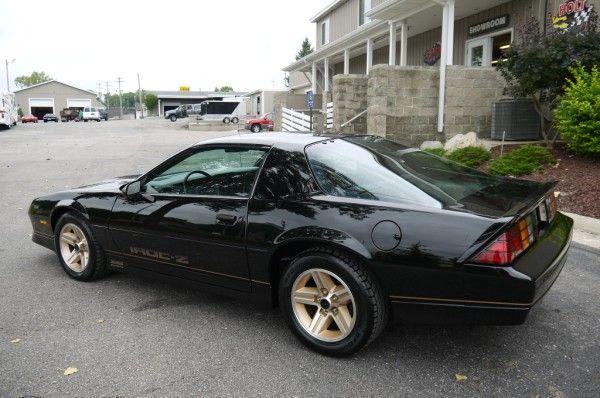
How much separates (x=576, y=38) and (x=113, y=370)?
352 inches

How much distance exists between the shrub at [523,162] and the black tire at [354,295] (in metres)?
6.04

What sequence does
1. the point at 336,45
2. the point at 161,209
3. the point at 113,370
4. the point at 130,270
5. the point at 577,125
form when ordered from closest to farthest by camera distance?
the point at 113,370 < the point at 161,209 < the point at 130,270 < the point at 577,125 < the point at 336,45

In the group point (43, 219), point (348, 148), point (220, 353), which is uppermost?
point (348, 148)

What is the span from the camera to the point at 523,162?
327 inches

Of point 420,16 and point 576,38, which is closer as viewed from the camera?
point 576,38

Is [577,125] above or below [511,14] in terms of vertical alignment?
below

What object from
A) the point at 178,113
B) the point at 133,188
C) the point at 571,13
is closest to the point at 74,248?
the point at 133,188

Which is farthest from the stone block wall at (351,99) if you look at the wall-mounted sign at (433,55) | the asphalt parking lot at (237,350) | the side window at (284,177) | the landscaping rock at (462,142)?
the side window at (284,177)

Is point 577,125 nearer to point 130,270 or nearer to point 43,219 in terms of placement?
point 130,270

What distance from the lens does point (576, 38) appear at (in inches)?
340

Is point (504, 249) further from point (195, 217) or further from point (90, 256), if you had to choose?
point (90, 256)

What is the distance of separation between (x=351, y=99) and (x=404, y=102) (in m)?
2.41

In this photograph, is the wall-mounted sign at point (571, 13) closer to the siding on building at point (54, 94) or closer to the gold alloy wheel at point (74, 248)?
the gold alloy wheel at point (74, 248)

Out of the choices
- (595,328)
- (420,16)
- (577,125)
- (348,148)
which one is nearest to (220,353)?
(348,148)
